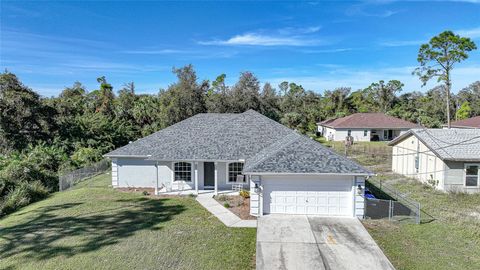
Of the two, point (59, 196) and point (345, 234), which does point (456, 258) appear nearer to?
point (345, 234)

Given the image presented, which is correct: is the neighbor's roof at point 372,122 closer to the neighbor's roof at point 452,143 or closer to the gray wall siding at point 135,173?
the neighbor's roof at point 452,143

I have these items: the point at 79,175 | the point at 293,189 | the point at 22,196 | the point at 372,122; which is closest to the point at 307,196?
the point at 293,189

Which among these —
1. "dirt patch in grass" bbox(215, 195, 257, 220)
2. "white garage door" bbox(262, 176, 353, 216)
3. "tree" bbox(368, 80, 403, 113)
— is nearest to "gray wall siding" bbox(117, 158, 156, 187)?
"dirt patch in grass" bbox(215, 195, 257, 220)

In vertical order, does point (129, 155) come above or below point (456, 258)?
above

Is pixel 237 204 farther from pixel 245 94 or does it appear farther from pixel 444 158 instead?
pixel 245 94

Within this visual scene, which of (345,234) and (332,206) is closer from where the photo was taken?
(345,234)

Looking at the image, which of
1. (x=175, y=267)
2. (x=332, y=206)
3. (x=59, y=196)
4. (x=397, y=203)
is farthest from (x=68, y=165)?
(x=397, y=203)
